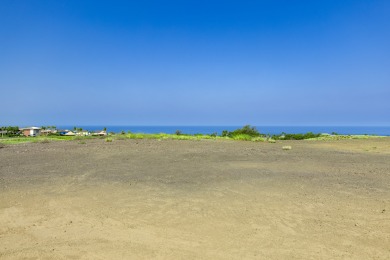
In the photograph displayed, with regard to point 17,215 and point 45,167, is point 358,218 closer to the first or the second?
point 17,215

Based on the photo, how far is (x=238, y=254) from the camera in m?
5.73

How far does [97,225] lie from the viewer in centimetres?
716

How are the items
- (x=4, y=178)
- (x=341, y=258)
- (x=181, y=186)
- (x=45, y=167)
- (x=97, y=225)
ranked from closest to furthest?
(x=341, y=258) < (x=97, y=225) < (x=181, y=186) < (x=4, y=178) < (x=45, y=167)

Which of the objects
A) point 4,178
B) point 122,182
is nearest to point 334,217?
point 122,182

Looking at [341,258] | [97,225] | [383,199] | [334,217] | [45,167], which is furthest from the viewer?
[45,167]

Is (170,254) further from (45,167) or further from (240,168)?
(45,167)

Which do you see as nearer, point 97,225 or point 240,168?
point 97,225

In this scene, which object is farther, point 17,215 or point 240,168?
point 240,168

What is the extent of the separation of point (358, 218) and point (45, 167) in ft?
42.9

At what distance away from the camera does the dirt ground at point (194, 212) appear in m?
5.97

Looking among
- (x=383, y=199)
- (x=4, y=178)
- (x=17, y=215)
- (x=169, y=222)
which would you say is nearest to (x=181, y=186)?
(x=169, y=222)

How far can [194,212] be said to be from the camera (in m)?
8.07

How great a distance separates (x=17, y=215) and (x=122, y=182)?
167 inches

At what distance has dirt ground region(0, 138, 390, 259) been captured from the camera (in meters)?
5.97
